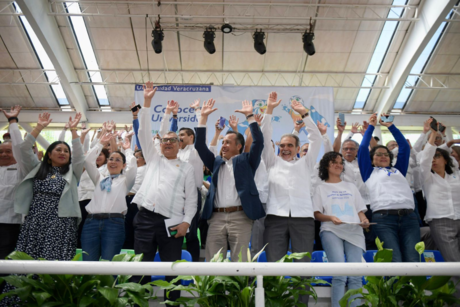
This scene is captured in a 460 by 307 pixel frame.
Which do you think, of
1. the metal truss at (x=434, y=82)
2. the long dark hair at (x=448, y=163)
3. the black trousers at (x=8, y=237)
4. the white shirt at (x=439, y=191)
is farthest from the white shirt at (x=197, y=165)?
the metal truss at (x=434, y=82)

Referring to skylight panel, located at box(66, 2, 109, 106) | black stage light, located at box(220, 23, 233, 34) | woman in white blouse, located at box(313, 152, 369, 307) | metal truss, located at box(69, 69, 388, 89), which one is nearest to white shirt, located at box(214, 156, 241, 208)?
woman in white blouse, located at box(313, 152, 369, 307)

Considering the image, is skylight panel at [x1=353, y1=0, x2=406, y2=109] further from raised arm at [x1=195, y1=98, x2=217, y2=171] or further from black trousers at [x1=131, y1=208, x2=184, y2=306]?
black trousers at [x1=131, y1=208, x2=184, y2=306]

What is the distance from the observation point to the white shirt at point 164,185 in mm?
2701

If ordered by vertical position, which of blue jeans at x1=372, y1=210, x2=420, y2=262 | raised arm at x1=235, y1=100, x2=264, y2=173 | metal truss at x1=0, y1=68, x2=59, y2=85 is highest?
metal truss at x1=0, y1=68, x2=59, y2=85

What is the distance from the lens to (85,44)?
9.62m

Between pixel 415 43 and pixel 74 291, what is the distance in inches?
370

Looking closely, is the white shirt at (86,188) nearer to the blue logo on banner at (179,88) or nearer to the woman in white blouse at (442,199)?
the woman in white blouse at (442,199)

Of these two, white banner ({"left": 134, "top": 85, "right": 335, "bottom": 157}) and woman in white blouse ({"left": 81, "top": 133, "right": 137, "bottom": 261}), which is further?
white banner ({"left": 134, "top": 85, "right": 335, "bottom": 157})

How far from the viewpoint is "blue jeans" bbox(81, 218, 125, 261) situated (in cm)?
279

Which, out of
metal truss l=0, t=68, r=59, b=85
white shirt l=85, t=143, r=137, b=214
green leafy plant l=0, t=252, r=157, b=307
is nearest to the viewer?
green leafy plant l=0, t=252, r=157, b=307

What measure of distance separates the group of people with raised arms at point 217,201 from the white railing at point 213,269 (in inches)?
49.5

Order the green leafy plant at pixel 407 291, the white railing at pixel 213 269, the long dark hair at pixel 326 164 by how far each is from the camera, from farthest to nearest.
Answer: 1. the long dark hair at pixel 326 164
2. the green leafy plant at pixel 407 291
3. the white railing at pixel 213 269

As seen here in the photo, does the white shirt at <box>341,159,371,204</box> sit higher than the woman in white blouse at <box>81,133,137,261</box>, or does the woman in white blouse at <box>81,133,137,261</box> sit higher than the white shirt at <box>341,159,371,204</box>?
the white shirt at <box>341,159,371,204</box>

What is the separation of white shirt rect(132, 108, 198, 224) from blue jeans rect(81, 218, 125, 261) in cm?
33
